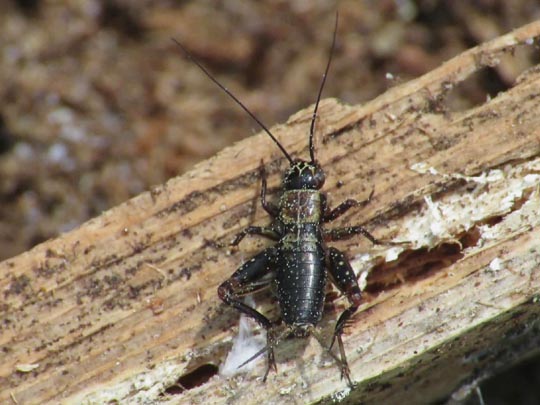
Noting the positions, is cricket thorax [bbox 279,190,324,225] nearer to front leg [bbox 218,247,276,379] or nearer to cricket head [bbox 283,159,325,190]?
cricket head [bbox 283,159,325,190]

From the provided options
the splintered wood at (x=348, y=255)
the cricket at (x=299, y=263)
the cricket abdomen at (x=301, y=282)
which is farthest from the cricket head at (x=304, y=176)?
the cricket abdomen at (x=301, y=282)

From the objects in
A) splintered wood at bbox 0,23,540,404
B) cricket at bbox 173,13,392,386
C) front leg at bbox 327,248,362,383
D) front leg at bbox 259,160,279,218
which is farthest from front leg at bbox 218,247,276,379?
front leg at bbox 327,248,362,383

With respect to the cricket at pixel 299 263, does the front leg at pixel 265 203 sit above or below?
above

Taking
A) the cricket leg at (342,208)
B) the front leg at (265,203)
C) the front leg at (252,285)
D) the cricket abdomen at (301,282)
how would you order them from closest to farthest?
the cricket abdomen at (301,282)
the front leg at (252,285)
the cricket leg at (342,208)
the front leg at (265,203)

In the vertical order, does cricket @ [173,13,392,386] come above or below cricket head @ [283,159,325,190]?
below

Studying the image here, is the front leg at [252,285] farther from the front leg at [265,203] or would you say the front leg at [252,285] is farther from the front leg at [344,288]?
the front leg at [344,288]

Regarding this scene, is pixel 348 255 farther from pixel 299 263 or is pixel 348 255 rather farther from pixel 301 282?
pixel 301 282
